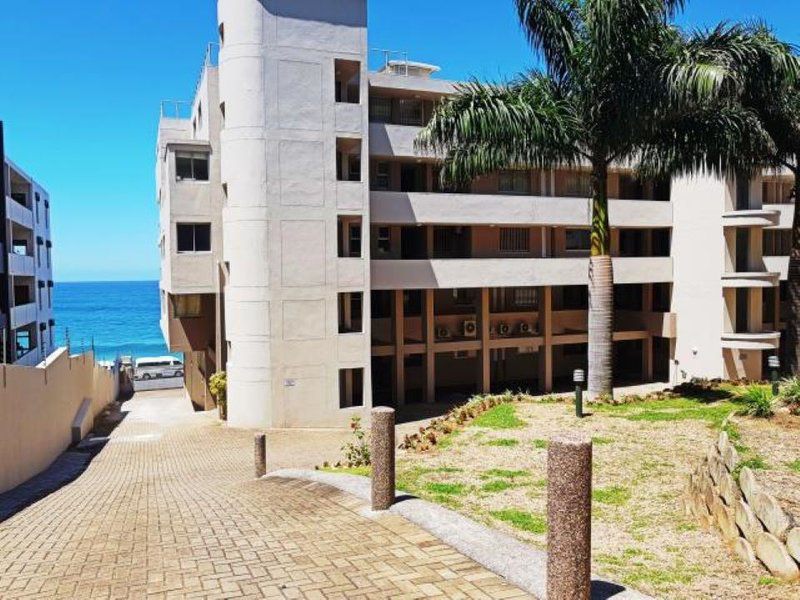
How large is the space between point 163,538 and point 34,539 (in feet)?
7.19

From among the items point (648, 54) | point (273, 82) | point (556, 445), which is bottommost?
point (556, 445)

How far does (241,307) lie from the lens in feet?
84.2

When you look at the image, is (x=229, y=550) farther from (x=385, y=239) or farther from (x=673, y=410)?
(x=385, y=239)

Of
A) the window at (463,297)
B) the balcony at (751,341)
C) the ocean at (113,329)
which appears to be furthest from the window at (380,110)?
the ocean at (113,329)

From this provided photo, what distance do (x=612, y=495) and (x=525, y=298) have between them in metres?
25.7

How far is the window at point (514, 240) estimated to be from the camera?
32.8m

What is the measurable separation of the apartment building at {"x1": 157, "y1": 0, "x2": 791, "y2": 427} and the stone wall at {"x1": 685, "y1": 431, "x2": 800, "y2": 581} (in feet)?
61.2

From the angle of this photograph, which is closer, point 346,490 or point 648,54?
point 346,490

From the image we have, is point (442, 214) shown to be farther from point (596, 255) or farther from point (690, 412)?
point (690, 412)

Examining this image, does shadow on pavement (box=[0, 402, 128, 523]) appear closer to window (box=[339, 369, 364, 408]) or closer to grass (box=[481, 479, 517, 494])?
grass (box=[481, 479, 517, 494])

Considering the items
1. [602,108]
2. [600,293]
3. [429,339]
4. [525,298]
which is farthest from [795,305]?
[525,298]

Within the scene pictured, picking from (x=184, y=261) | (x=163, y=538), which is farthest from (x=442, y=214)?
(x=163, y=538)

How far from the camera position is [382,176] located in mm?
30656

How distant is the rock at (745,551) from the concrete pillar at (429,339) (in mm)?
23499
